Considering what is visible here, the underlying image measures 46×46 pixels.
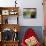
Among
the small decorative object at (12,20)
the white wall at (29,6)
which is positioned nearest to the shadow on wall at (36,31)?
the white wall at (29,6)

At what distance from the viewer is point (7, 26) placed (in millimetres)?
5898

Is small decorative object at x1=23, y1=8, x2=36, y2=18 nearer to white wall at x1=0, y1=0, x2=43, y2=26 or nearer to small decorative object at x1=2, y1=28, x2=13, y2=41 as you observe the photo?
white wall at x1=0, y1=0, x2=43, y2=26

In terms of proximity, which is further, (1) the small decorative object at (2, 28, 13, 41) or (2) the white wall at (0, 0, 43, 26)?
(2) the white wall at (0, 0, 43, 26)

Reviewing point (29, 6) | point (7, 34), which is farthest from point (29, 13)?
point (7, 34)

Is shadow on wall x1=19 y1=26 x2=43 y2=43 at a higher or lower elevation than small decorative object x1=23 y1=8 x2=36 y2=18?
lower

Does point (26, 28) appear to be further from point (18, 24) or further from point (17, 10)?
point (17, 10)

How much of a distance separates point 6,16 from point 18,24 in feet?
1.79

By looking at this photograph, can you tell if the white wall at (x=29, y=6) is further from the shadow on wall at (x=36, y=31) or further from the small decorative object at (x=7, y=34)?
the small decorative object at (x=7, y=34)

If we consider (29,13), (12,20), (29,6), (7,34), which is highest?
(29,6)

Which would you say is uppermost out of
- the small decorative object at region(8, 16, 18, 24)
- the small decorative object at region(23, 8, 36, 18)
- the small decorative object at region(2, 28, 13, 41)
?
the small decorative object at region(23, 8, 36, 18)

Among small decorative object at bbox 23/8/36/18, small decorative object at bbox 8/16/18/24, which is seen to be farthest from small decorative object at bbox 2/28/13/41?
small decorative object at bbox 23/8/36/18

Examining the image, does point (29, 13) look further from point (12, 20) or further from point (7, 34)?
point (7, 34)

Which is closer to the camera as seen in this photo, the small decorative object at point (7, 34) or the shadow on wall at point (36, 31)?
the small decorative object at point (7, 34)

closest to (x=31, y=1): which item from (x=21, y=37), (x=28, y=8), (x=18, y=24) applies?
(x=28, y=8)
